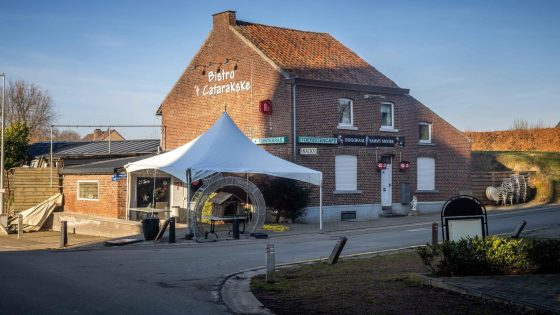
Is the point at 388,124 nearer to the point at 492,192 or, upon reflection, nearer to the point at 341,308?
the point at 492,192

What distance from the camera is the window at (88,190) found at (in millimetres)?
28581

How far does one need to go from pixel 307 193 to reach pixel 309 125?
2.88m

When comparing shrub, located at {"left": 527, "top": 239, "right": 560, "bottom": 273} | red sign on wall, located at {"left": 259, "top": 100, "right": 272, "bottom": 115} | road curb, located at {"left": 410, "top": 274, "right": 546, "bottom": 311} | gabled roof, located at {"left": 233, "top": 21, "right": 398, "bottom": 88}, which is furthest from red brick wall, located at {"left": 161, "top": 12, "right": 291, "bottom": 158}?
road curb, located at {"left": 410, "top": 274, "right": 546, "bottom": 311}

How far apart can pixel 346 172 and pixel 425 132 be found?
19.4 ft

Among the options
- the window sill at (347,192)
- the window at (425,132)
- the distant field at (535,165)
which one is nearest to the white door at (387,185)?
the window sill at (347,192)

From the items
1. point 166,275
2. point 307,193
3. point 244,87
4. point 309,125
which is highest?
point 244,87

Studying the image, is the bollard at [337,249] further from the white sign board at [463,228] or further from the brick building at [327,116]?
the brick building at [327,116]

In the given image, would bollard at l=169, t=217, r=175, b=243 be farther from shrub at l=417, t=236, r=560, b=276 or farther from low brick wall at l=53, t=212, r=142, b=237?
shrub at l=417, t=236, r=560, b=276

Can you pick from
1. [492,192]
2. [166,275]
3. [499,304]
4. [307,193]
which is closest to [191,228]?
[307,193]

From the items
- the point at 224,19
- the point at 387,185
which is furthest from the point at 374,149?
the point at 224,19

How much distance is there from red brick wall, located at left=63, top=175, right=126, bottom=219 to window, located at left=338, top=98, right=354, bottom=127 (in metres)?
9.81

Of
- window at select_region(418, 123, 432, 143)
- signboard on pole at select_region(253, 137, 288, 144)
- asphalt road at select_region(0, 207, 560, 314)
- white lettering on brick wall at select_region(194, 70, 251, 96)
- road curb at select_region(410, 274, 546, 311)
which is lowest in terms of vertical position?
asphalt road at select_region(0, 207, 560, 314)

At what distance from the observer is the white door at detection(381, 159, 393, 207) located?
2912 centimetres

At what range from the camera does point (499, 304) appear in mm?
8484
